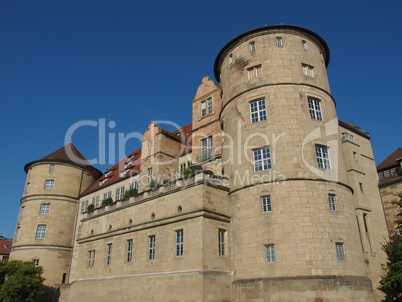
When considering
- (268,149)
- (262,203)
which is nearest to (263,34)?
(268,149)

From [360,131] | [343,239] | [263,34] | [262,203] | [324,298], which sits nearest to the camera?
[324,298]

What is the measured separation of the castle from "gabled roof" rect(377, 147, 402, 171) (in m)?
1.56

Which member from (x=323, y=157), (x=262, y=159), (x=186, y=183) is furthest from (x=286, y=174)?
(x=186, y=183)

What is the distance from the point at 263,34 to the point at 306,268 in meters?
17.6

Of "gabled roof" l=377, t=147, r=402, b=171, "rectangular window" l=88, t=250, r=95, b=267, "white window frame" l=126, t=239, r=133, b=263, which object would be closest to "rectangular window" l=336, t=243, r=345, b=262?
"gabled roof" l=377, t=147, r=402, b=171

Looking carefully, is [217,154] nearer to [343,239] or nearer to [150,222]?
[150,222]

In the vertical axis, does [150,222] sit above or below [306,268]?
above

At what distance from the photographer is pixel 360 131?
33.8 metres

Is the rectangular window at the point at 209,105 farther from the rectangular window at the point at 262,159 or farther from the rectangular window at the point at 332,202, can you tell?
the rectangular window at the point at 332,202

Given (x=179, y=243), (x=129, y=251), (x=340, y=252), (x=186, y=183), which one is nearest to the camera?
(x=340, y=252)

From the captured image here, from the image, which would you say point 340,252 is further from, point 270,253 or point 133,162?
point 133,162

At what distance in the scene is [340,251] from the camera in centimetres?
2156

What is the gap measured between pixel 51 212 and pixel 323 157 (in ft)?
118

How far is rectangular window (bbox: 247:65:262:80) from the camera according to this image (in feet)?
88.4
